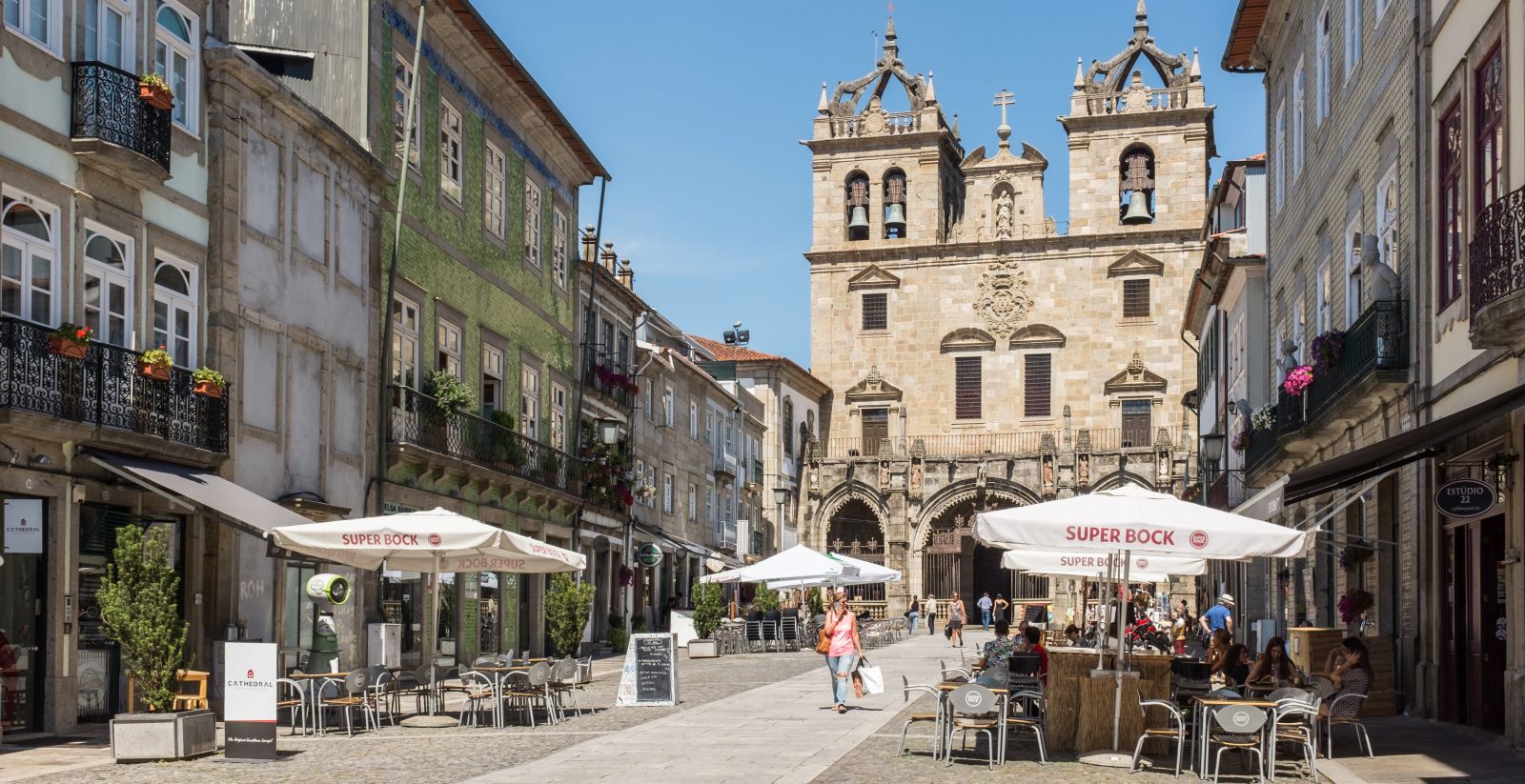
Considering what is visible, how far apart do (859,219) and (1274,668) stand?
51641 mm

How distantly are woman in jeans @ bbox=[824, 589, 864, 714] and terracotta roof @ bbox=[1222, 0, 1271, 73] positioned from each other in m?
13.1

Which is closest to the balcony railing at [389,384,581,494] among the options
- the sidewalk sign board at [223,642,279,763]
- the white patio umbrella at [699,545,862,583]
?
the white patio umbrella at [699,545,862,583]

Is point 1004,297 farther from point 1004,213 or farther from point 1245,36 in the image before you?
point 1245,36

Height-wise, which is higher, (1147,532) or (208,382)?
(208,382)

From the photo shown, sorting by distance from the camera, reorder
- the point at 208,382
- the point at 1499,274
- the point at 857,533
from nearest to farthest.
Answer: the point at 1499,274, the point at 208,382, the point at 857,533

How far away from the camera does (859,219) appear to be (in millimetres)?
67250

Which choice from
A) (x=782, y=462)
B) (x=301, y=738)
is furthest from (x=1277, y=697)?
(x=782, y=462)

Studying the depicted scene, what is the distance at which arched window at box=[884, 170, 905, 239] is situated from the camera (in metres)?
67.5

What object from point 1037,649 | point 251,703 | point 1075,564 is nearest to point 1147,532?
point 1037,649

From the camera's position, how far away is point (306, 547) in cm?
1717

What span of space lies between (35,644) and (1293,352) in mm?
18329

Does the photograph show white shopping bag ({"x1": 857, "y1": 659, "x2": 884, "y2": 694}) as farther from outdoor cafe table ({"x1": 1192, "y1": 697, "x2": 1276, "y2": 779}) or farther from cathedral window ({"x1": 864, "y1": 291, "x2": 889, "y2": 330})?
cathedral window ({"x1": 864, "y1": 291, "x2": 889, "y2": 330})

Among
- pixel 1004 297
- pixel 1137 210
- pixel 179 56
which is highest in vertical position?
pixel 1137 210

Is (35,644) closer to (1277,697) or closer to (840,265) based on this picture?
(1277,697)
